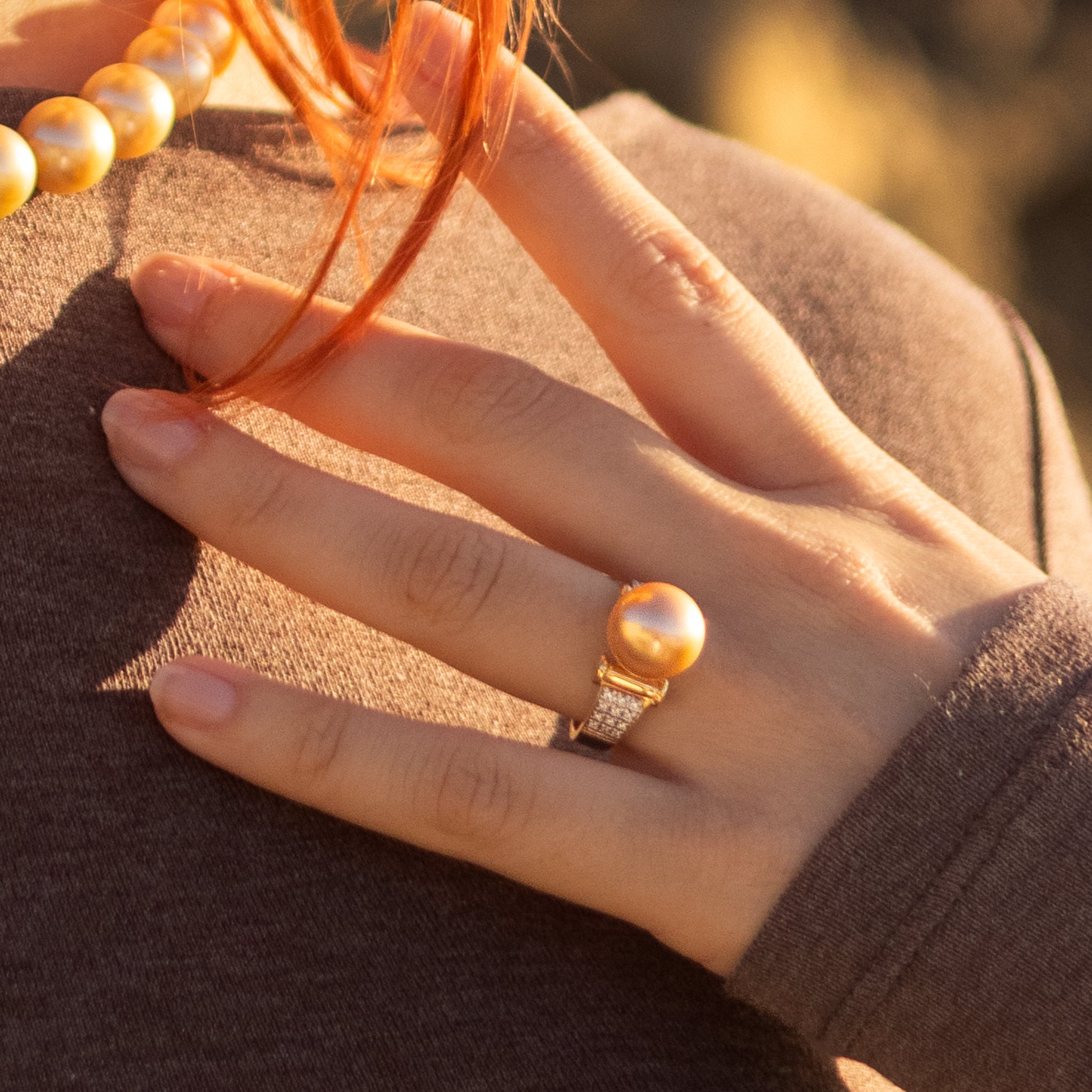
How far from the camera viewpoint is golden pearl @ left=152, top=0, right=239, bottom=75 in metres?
0.90

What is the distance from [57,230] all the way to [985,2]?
3.77 m

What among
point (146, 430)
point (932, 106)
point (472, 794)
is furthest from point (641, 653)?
point (932, 106)

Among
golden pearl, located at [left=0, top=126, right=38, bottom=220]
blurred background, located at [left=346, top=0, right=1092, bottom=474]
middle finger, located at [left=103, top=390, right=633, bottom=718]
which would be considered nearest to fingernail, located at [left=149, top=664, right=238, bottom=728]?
middle finger, located at [left=103, top=390, right=633, bottom=718]

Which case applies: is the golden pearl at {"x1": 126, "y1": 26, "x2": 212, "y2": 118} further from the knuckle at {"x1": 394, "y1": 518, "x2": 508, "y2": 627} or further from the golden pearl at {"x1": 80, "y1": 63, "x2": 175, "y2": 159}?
the knuckle at {"x1": 394, "y1": 518, "x2": 508, "y2": 627}

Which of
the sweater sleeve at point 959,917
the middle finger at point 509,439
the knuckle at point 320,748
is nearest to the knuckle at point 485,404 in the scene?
the middle finger at point 509,439

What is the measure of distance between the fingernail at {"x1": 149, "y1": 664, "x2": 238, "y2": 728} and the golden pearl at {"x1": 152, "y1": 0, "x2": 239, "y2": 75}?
0.51 metres

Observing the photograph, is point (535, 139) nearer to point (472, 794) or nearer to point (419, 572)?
point (419, 572)

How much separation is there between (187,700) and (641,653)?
0.30 m

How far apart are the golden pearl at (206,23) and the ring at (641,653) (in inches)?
21.5

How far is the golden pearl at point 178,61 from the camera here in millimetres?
866

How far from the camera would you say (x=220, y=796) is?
0.73 metres

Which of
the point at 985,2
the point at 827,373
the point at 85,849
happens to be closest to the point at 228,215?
the point at 85,849

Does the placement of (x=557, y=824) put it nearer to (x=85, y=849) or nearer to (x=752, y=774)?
(x=752, y=774)

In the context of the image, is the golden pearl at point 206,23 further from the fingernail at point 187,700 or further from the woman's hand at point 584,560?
the fingernail at point 187,700
